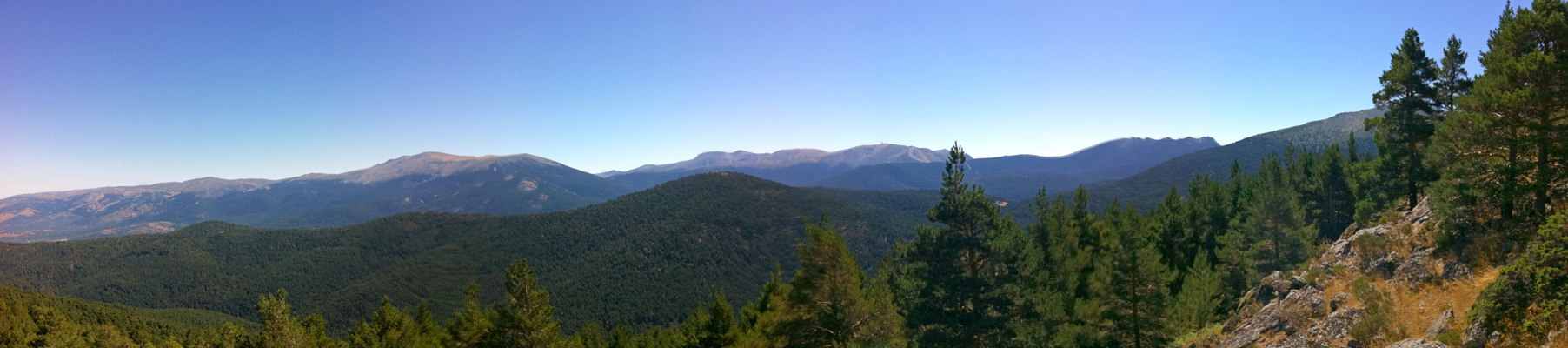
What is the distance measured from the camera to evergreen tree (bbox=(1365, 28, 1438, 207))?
2764 centimetres

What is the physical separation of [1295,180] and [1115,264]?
3866 cm

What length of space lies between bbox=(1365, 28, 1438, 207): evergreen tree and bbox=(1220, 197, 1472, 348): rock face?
668 centimetres

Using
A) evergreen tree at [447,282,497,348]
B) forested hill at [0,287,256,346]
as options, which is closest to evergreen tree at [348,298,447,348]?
evergreen tree at [447,282,497,348]

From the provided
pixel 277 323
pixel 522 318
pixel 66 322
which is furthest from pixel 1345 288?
pixel 66 322

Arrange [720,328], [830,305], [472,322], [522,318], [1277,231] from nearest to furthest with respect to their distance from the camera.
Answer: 1. [830,305]
2. [522,318]
3. [472,322]
4. [720,328]
5. [1277,231]

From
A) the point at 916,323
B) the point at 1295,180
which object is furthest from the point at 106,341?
the point at 1295,180

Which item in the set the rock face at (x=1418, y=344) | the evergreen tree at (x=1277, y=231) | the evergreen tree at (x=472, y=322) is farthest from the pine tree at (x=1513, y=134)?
the evergreen tree at (x=472, y=322)

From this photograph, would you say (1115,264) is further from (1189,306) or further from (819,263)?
(819,263)

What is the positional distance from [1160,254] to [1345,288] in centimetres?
1271

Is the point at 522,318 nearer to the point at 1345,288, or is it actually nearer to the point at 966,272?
the point at 966,272

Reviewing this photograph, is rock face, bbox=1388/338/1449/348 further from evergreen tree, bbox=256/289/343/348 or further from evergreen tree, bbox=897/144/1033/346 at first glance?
→ evergreen tree, bbox=256/289/343/348

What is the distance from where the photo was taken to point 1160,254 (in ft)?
103

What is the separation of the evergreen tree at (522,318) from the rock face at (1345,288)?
32.4 metres

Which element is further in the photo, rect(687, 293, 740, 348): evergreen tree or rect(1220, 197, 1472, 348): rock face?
rect(687, 293, 740, 348): evergreen tree
